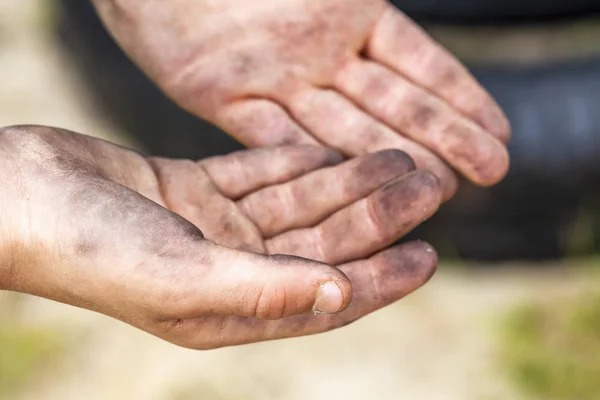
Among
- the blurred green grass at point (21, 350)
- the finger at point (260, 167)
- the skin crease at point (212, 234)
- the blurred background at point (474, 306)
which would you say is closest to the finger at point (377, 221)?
the skin crease at point (212, 234)

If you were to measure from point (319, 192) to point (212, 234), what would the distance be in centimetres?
16

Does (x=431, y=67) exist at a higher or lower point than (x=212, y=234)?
higher

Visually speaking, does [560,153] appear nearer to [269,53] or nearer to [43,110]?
[269,53]

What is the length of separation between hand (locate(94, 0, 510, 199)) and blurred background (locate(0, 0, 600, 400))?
35cm

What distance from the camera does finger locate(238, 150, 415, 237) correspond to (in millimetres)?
975

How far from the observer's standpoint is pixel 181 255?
2.45 ft

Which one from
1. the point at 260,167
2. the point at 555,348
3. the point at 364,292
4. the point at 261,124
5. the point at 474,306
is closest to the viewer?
the point at 364,292

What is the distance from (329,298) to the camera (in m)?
0.75

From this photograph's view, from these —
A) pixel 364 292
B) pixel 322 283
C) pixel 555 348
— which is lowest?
pixel 555 348

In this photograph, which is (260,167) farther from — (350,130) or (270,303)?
(270,303)

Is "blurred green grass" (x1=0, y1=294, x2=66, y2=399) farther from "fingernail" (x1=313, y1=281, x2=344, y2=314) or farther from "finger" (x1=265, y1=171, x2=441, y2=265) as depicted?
"fingernail" (x1=313, y1=281, x2=344, y2=314)

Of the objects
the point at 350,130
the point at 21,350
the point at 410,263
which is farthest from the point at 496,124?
the point at 21,350

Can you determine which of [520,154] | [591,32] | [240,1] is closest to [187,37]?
[240,1]

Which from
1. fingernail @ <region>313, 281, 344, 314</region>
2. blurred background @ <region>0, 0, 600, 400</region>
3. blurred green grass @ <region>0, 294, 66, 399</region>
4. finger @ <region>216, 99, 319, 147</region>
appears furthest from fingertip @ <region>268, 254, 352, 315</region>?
blurred green grass @ <region>0, 294, 66, 399</region>
